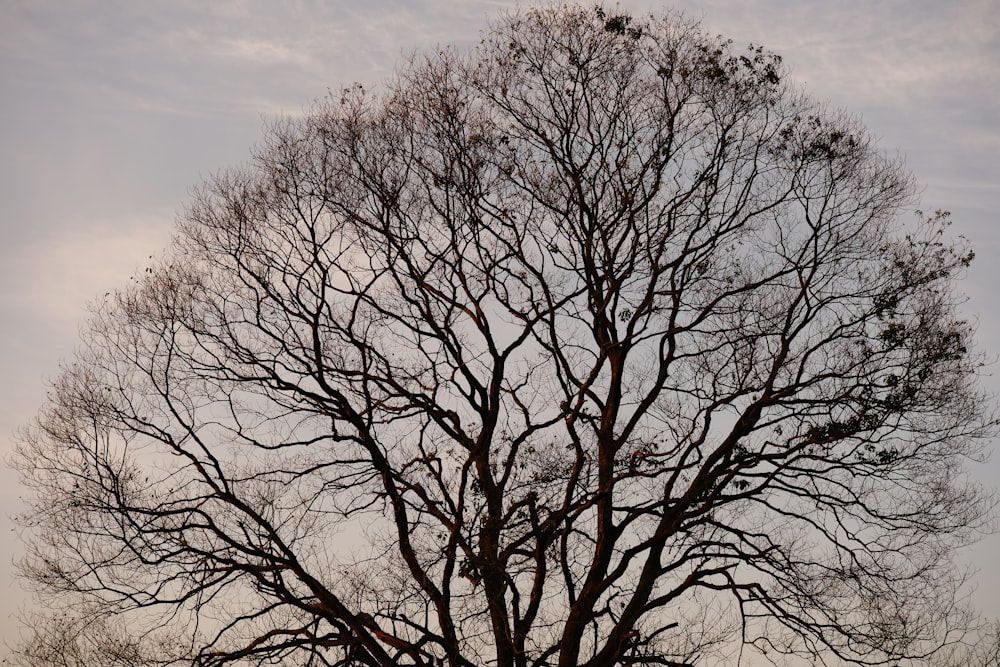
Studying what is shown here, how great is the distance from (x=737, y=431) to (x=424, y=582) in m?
4.14

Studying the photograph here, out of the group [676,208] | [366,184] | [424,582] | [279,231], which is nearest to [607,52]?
[676,208]

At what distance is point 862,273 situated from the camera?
12773 mm

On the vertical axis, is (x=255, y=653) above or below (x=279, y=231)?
below

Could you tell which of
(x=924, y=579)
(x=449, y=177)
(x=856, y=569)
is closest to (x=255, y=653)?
(x=449, y=177)

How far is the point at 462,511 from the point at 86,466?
4.45 m

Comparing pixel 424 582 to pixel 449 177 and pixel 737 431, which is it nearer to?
pixel 737 431

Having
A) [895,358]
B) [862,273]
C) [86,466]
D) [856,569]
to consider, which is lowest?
[856,569]

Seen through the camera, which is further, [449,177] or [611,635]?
[449,177]

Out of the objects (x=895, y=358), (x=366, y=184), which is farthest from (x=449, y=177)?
(x=895, y=358)

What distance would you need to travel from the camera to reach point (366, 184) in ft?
43.4

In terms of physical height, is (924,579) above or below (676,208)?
below

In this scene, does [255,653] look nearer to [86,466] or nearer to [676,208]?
[86,466]

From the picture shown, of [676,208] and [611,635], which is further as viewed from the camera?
[676,208]

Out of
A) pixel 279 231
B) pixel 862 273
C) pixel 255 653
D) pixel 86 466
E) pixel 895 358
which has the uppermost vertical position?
pixel 279 231
